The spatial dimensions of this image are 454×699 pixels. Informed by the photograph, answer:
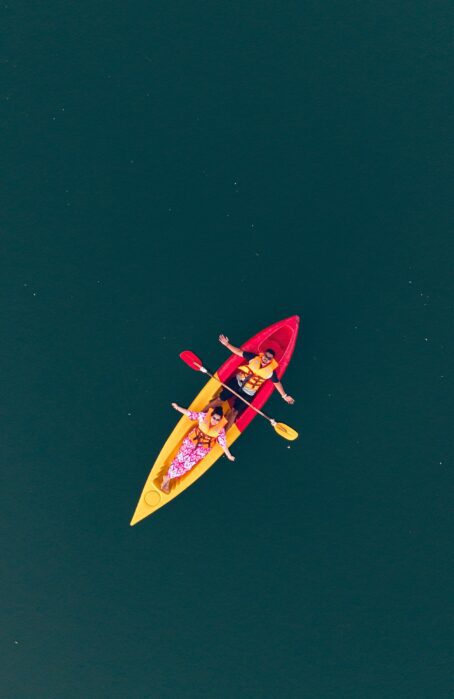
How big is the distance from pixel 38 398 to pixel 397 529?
16.6 ft

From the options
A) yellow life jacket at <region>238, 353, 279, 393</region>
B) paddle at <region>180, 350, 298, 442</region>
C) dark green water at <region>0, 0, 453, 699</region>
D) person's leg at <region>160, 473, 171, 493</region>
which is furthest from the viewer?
dark green water at <region>0, 0, 453, 699</region>

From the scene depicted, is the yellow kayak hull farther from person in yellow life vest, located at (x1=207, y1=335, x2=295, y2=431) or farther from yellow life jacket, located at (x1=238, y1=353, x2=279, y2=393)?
yellow life jacket, located at (x1=238, y1=353, x2=279, y2=393)

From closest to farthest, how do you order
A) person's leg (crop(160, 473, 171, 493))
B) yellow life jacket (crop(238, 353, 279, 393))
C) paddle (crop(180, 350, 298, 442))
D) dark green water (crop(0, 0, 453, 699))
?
yellow life jacket (crop(238, 353, 279, 393)), paddle (crop(180, 350, 298, 442)), person's leg (crop(160, 473, 171, 493)), dark green water (crop(0, 0, 453, 699))

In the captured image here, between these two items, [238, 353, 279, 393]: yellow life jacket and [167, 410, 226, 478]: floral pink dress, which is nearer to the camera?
[238, 353, 279, 393]: yellow life jacket

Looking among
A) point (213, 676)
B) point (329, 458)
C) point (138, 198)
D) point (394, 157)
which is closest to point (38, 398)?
point (138, 198)

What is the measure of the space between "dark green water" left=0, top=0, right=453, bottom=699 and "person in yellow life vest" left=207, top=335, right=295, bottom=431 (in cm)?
38

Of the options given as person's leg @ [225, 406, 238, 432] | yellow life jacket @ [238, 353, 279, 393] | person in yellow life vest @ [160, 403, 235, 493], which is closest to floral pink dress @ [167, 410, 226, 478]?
person in yellow life vest @ [160, 403, 235, 493]

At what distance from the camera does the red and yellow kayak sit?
7141 mm

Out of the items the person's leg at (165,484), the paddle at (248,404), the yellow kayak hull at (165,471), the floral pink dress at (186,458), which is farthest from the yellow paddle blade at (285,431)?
the person's leg at (165,484)

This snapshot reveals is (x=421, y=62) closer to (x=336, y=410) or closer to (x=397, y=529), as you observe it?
(x=336, y=410)

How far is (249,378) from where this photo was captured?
7004mm

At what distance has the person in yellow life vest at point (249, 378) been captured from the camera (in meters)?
6.82

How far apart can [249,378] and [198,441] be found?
3.32 ft

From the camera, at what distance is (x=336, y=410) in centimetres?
739
